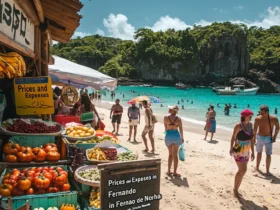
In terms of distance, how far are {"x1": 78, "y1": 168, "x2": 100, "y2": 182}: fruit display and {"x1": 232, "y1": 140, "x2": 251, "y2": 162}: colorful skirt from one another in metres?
2.75

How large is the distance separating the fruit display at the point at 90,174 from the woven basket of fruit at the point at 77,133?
165cm

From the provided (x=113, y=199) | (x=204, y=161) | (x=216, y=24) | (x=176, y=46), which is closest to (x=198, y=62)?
(x=176, y=46)

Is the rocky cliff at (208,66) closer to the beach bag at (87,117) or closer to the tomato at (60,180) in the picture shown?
the beach bag at (87,117)

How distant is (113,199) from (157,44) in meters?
102

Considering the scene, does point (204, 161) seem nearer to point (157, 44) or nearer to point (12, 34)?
point (12, 34)

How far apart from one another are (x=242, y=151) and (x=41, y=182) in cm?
358

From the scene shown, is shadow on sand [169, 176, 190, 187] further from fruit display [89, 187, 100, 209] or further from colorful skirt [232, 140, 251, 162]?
fruit display [89, 187, 100, 209]

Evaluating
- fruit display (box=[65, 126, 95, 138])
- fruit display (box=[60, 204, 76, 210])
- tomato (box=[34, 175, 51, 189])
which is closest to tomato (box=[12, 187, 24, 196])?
tomato (box=[34, 175, 51, 189])

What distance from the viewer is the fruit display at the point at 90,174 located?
4082 millimetres

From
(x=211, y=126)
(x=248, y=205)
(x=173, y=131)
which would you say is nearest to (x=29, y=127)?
(x=173, y=131)

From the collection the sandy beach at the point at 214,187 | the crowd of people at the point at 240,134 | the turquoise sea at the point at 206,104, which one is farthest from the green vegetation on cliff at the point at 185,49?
the sandy beach at the point at 214,187

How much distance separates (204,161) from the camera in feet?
29.8

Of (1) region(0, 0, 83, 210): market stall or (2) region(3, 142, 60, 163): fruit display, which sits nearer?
(1) region(0, 0, 83, 210): market stall

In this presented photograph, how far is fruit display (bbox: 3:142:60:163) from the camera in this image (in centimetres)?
457
